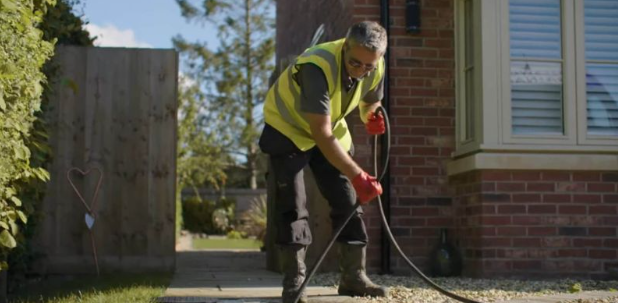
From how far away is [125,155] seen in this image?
634 centimetres

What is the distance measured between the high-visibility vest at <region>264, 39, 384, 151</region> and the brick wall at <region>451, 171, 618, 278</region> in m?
1.98

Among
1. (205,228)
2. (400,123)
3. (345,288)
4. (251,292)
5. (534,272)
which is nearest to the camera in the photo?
(345,288)

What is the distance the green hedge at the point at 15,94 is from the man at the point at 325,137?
1184 mm

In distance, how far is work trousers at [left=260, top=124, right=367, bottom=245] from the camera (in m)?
3.99

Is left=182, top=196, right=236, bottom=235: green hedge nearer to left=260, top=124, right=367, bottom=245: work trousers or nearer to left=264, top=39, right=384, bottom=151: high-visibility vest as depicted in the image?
left=260, top=124, right=367, bottom=245: work trousers

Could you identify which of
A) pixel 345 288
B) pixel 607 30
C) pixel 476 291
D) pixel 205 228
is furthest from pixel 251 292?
pixel 205 228

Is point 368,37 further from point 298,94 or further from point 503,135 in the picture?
point 503,135

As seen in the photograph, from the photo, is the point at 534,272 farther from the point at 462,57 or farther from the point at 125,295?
the point at 125,295

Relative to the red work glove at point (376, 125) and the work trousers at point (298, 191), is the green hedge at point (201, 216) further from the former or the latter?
the red work glove at point (376, 125)

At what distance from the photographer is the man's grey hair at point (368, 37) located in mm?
3621

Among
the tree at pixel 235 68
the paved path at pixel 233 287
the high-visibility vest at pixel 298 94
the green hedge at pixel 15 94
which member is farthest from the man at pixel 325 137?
the tree at pixel 235 68

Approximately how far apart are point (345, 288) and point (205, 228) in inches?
567

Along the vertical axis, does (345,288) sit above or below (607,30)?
below

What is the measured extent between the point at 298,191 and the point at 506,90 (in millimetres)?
2398
